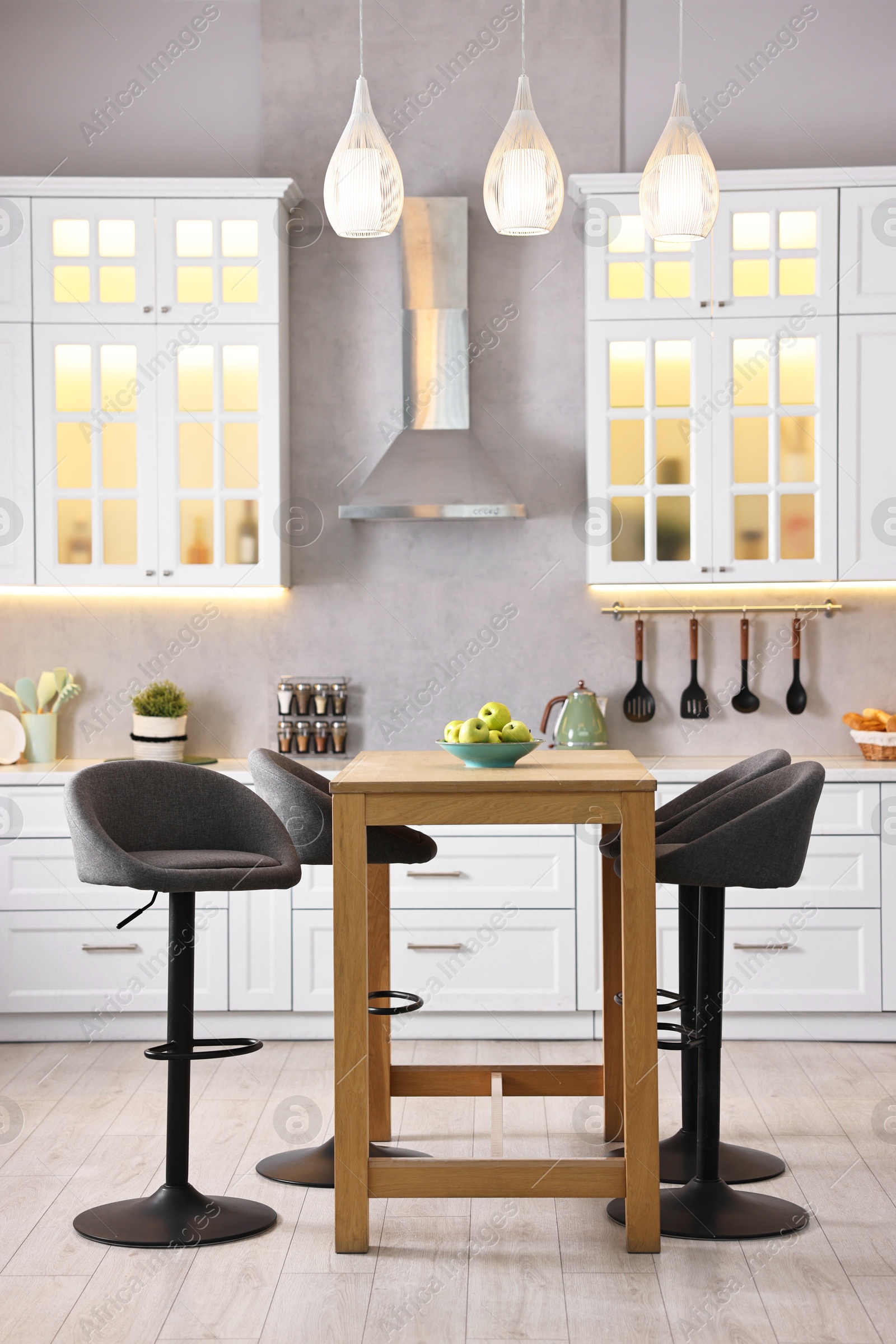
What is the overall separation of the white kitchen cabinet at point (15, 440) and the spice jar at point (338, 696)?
1.13 meters

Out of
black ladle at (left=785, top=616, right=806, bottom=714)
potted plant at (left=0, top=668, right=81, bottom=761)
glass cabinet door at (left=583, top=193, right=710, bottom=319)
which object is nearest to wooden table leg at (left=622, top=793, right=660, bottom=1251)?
black ladle at (left=785, top=616, right=806, bottom=714)

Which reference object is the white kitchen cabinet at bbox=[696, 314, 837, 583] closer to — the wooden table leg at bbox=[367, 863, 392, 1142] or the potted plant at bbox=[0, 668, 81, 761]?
the wooden table leg at bbox=[367, 863, 392, 1142]

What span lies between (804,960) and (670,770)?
0.75m

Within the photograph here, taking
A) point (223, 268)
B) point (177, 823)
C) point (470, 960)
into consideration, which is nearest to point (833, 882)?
point (470, 960)

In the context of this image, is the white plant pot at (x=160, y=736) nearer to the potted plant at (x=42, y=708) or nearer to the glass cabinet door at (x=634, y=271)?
the potted plant at (x=42, y=708)

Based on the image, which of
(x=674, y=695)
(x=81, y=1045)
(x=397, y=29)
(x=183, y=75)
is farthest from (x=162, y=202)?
(x=81, y=1045)

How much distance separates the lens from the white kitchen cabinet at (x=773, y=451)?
4426mm

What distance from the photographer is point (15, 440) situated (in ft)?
14.6

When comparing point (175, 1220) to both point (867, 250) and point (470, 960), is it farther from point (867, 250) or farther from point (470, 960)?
point (867, 250)

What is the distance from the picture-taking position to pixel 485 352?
4.74 m

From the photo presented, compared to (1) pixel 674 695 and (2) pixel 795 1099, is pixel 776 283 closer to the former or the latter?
(1) pixel 674 695

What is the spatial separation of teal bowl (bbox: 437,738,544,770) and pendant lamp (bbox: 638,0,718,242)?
112 cm

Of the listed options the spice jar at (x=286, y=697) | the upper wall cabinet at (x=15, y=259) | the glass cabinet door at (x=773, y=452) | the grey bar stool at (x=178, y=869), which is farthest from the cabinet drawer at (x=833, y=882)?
the upper wall cabinet at (x=15, y=259)

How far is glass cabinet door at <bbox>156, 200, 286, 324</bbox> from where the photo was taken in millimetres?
4449
